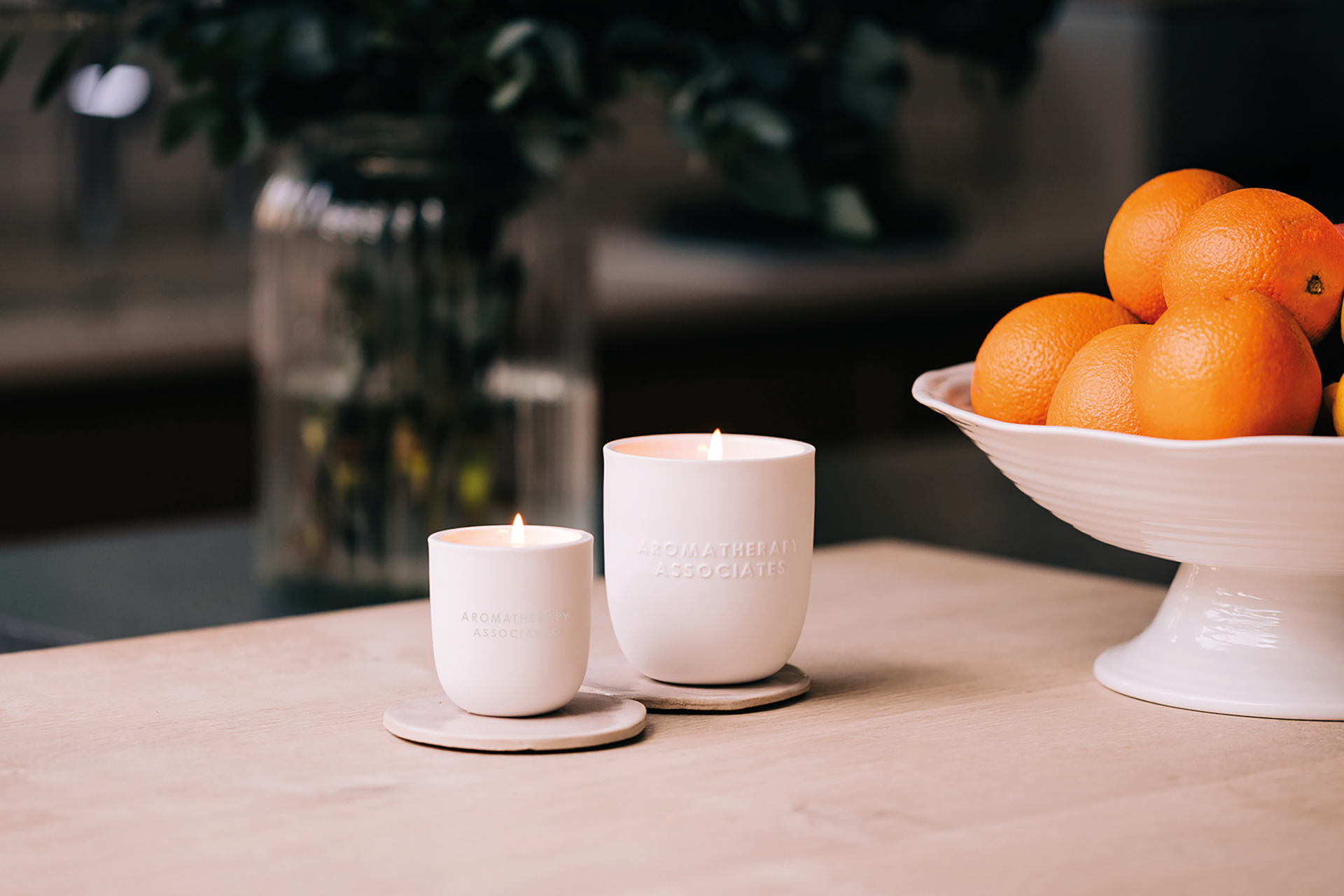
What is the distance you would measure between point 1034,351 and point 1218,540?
0.14 meters

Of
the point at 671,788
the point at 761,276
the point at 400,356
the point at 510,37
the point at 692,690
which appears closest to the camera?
the point at 671,788

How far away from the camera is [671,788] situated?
2.15 feet

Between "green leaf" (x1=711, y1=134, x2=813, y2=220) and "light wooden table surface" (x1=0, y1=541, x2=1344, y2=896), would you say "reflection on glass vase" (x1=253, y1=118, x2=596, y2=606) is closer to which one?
"green leaf" (x1=711, y1=134, x2=813, y2=220)

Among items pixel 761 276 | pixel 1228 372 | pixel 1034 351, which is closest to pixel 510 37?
pixel 1034 351

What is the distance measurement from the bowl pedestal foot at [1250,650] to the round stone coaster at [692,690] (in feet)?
0.57

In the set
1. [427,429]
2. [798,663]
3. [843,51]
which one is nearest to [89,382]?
[427,429]

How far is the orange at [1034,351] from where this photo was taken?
31.6 inches

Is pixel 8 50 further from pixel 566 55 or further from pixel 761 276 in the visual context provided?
pixel 761 276

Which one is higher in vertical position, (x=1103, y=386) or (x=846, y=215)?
(x=846, y=215)

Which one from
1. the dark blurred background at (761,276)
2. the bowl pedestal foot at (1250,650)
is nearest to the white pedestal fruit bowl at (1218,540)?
the bowl pedestal foot at (1250,650)

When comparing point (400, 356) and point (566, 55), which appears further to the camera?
point (400, 356)

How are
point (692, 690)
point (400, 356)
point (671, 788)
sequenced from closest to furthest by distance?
point (671, 788), point (692, 690), point (400, 356)

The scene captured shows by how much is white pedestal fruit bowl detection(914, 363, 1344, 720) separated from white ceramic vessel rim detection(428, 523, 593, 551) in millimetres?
204

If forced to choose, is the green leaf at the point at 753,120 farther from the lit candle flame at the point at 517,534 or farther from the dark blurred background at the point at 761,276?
the dark blurred background at the point at 761,276
